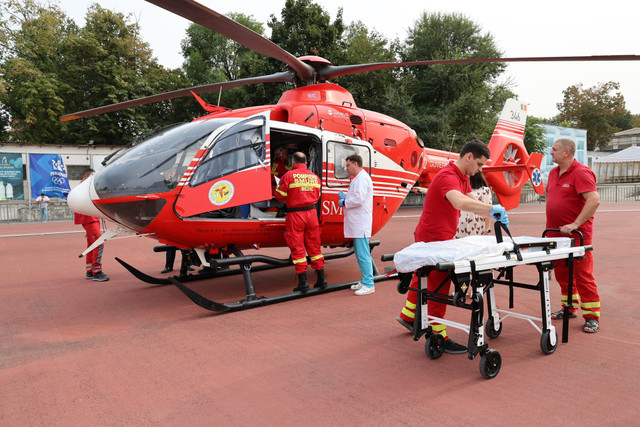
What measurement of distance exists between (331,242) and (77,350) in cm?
389

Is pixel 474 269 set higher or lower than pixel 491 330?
higher

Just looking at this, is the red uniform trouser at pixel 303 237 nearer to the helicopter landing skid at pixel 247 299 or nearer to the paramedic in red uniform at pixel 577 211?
the helicopter landing skid at pixel 247 299

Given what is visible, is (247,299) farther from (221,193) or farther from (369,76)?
(369,76)

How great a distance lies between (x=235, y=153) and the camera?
5.42 metres

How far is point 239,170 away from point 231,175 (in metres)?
0.13

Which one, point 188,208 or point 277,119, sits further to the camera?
point 277,119

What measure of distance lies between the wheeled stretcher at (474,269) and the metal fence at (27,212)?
72.7ft

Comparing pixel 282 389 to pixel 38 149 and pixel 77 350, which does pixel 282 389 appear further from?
pixel 38 149

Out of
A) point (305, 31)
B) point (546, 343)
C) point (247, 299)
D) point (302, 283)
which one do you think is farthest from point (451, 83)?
point (546, 343)

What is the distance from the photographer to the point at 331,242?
6.94 m

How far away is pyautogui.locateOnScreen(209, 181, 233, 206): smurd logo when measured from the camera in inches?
204

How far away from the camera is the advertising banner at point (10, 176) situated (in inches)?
926

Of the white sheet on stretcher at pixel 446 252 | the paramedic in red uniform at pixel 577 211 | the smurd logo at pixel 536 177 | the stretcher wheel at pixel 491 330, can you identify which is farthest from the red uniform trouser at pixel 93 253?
the smurd logo at pixel 536 177

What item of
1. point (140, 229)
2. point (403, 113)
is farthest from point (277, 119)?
point (403, 113)
